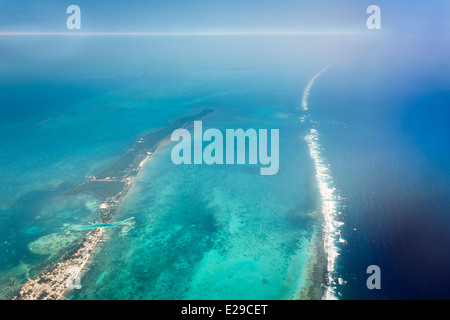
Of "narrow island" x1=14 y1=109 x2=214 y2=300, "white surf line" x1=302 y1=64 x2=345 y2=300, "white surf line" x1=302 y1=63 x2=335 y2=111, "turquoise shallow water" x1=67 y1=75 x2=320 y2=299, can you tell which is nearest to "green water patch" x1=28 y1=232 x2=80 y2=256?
"narrow island" x1=14 y1=109 x2=214 y2=300

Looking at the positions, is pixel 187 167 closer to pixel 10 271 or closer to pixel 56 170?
pixel 56 170

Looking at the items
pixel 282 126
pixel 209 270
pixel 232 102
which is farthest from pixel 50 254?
pixel 232 102

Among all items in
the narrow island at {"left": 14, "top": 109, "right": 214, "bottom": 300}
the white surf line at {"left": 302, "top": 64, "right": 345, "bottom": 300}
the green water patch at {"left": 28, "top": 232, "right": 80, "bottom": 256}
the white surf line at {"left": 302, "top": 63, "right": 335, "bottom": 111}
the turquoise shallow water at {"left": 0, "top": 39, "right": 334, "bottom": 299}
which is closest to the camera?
the narrow island at {"left": 14, "top": 109, "right": 214, "bottom": 300}

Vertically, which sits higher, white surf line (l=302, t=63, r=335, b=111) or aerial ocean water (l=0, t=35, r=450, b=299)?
white surf line (l=302, t=63, r=335, b=111)

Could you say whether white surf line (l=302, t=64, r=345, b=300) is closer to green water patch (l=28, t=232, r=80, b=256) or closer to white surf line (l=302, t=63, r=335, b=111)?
white surf line (l=302, t=63, r=335, b=111)

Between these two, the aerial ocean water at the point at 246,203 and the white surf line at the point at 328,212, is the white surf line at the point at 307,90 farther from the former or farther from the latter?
the white surf line at the point at 328,212

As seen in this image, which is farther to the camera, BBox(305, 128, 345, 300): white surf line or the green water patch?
the green water patch
